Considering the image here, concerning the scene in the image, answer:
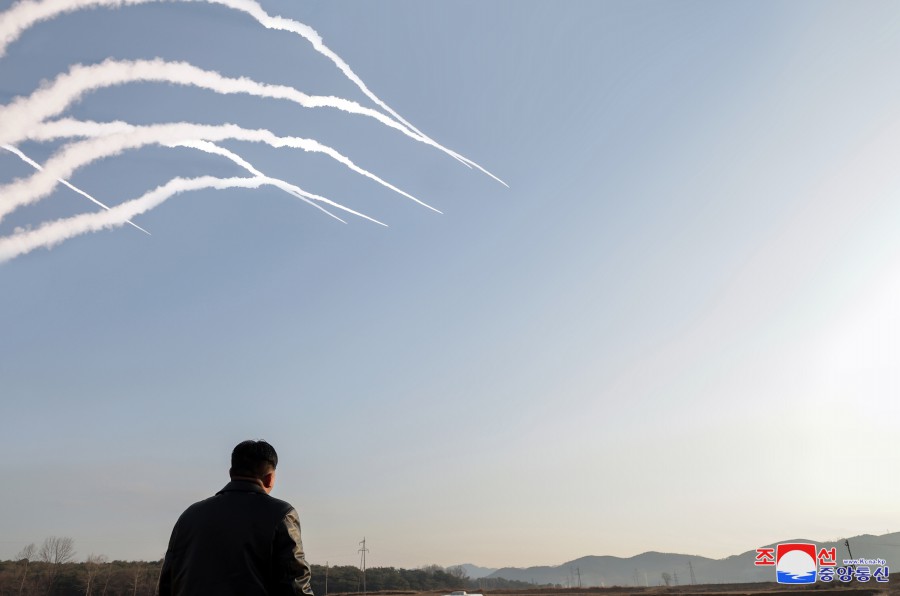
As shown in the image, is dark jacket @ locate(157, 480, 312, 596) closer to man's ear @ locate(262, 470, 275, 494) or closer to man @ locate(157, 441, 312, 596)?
man @ locate(157, 441, 312, 596)

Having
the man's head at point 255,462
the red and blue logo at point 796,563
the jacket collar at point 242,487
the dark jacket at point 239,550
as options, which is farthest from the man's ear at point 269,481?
the red and blue logo at point 796,563

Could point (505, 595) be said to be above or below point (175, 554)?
below

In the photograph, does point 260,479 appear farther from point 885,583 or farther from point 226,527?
point 885,583

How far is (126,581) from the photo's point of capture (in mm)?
169125

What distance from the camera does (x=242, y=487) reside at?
4.27m

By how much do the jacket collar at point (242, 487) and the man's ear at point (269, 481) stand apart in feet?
0.53

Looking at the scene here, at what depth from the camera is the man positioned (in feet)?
13.0

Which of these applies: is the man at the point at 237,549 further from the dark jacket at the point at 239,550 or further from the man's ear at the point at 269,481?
the man's ear at the point at 269,481

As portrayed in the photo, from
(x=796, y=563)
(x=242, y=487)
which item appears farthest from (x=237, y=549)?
(x=796, y=563)

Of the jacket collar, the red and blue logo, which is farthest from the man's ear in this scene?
the red and blue logo

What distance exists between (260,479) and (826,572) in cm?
15728

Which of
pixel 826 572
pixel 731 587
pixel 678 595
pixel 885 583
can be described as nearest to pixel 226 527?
pixel 678 595

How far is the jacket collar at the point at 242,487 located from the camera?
14.0 feet

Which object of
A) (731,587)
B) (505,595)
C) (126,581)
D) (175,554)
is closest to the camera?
(175,554)
